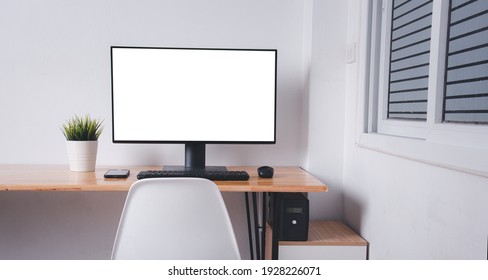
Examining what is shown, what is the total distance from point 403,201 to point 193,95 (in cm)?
100

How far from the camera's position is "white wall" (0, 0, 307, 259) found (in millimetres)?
2107

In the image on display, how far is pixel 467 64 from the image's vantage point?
125 centimetres

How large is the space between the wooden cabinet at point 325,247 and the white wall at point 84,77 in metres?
0.53

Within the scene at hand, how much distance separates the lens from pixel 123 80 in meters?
1.86

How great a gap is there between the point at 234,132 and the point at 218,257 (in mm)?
797

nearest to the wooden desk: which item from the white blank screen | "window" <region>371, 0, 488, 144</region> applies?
the white blank screen

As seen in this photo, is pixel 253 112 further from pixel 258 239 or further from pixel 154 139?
pixel 258 239

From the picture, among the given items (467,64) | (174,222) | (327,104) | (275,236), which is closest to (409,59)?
(467,64)

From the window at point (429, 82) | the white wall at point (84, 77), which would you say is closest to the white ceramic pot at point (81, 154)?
the white wall at point (84, 77)

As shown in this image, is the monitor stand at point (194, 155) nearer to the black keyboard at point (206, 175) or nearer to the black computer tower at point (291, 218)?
the black keyboard at point (206, 175)

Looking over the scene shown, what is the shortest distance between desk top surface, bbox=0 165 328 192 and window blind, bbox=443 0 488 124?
564 millimetres

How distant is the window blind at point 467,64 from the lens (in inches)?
46.9

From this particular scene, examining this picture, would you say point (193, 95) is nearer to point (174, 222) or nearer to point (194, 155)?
point (194, 155)

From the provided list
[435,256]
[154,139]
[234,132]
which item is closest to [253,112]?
[234,132]
